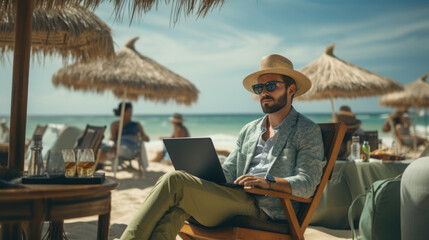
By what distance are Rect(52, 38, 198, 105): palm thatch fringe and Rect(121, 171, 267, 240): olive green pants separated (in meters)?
5.78

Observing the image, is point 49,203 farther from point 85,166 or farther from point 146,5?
point 146,5

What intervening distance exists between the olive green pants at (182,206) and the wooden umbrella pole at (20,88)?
39.1 inches

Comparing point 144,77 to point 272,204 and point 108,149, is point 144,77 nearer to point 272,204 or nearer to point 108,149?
point 108,149

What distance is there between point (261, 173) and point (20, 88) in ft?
5.73

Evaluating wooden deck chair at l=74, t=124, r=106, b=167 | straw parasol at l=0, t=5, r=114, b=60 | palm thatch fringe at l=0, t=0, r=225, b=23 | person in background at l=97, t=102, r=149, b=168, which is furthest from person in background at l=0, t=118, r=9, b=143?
palm thatch fringe at l=0, t=0, r=225, b=23

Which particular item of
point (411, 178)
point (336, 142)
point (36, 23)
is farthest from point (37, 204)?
point (36, 23)

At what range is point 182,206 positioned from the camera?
238 centimetres

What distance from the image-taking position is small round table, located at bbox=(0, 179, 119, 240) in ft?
5.98

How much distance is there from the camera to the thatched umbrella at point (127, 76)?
8039 millimetres

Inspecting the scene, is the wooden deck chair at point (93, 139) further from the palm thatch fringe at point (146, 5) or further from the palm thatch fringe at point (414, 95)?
the palm thatch fringe at point (414, 95)

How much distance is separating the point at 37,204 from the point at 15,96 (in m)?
1.08

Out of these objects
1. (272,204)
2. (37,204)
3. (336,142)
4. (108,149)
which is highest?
(336,142)

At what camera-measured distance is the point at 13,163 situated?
266 cm

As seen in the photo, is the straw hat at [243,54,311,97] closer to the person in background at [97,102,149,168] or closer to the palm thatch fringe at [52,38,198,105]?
the palm thatch fringe at [52,38,198,105]
